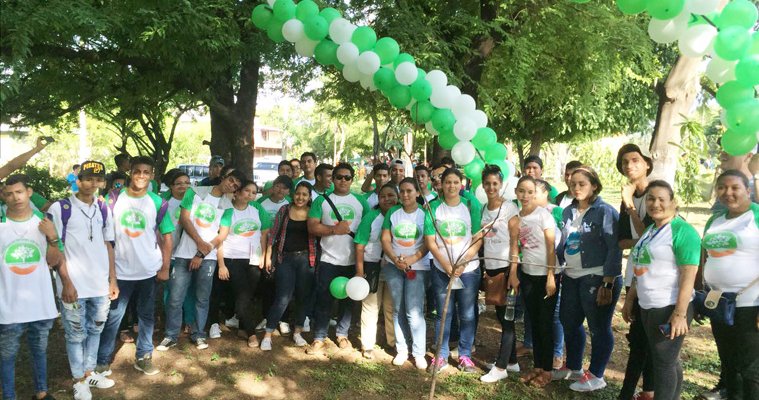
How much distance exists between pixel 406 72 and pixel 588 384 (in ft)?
9.71

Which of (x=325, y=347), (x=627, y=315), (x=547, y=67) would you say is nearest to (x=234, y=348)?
(x=325, y=347)

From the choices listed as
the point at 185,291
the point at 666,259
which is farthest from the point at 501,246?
the point at 185,291

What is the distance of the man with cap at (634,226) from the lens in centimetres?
381

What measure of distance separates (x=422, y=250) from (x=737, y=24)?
9.19ft

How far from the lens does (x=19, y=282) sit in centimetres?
336

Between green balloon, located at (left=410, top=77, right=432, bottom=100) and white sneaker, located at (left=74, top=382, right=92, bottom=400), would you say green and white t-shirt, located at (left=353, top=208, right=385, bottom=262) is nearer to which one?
green balloon, located at (left=410, top=77, right=432, bottom=100)

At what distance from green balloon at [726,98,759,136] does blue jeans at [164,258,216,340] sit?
14.0 ft

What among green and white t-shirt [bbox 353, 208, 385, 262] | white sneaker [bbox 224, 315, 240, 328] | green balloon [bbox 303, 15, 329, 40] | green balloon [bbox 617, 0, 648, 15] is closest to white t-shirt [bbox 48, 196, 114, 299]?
white sneaker [bbox 224, 315, 240, 328]

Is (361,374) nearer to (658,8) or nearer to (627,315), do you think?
(627,315)

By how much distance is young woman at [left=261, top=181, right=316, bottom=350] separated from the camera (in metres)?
4.96

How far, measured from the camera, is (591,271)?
3.97 metres

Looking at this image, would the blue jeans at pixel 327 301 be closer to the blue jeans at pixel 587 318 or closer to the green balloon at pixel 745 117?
the blue jeans at pixel 587 318

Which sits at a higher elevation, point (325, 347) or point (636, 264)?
point (636, 264)

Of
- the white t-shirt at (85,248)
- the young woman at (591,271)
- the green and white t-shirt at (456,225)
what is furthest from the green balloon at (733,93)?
the white t-shirt at (85,248)
